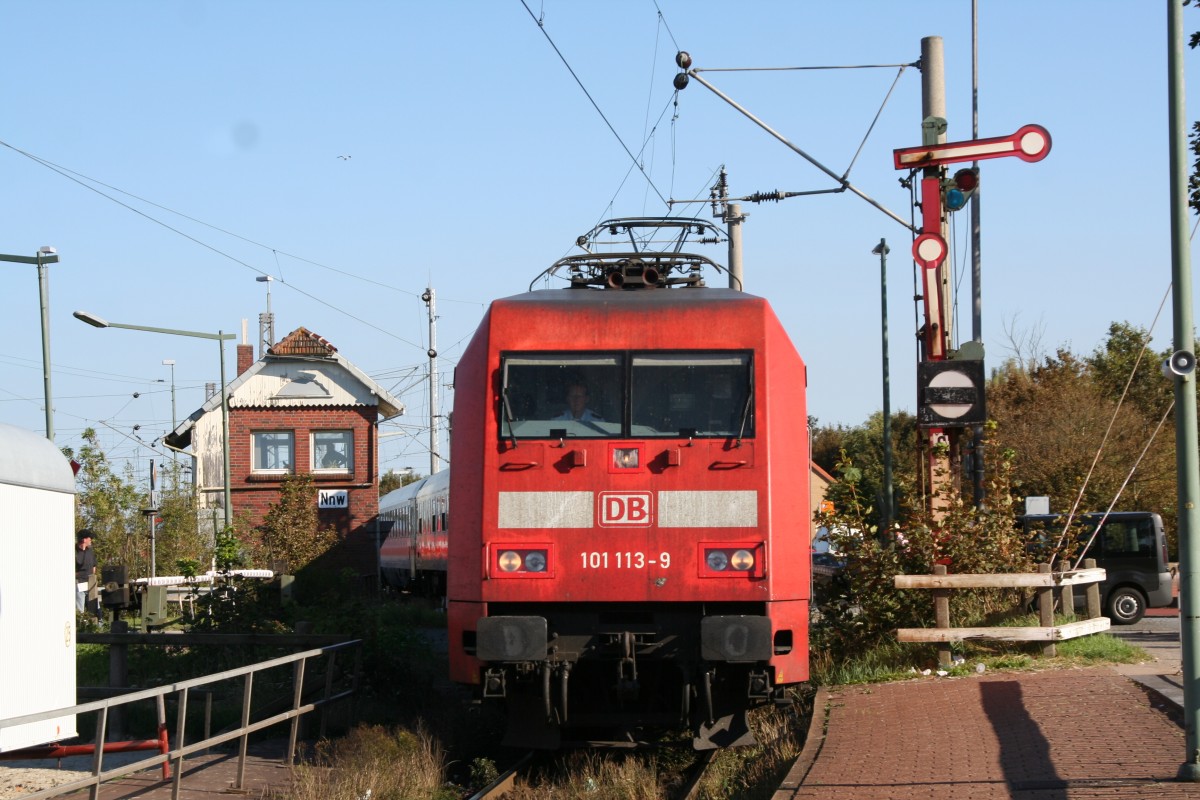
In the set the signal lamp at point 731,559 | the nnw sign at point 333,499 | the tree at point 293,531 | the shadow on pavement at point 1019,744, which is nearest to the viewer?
the shadow on pavement at point 1019,744

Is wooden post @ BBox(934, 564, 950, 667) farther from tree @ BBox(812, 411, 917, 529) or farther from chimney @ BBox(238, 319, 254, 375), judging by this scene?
chimney @ BBox(238, 319, 254, 375)

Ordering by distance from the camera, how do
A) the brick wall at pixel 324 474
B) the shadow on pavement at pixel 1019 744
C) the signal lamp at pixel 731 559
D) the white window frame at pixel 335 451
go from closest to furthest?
the shadow on pavement at pixel 1019 744 < the signal lamp at pixel 731 559 < the brick wall at pixel 324 474 < the white window frame at pixel 335 451

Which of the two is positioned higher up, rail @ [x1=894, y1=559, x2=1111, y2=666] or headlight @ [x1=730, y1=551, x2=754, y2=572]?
headlight @ [x1=730, y1=551, x2=754, y2=572]

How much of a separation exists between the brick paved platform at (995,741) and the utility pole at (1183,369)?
0.62 m

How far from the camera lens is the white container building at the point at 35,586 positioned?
876cm

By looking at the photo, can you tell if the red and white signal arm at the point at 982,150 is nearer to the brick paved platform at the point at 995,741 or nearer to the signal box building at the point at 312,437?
the brick paved platform at the point at 995,741

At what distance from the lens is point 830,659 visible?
13188 millimetres

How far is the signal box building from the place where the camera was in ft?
120

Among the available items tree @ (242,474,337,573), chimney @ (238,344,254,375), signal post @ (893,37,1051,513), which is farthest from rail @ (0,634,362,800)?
chimney @ (238,344,254,375)

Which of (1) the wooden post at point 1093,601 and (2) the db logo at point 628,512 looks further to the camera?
(1) the wooden post at point 1093,601

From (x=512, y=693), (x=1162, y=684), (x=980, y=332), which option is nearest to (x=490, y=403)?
(x=512, y=693)

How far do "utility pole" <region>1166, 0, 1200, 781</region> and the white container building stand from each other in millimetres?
6915

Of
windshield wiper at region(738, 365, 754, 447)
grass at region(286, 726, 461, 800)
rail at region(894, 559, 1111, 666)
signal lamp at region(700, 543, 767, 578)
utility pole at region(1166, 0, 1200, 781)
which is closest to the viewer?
utility pole at region(1166, 0, 1200, 781)

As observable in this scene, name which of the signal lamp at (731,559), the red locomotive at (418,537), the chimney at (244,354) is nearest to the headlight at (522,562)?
the signal lamp at (731,559)
